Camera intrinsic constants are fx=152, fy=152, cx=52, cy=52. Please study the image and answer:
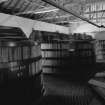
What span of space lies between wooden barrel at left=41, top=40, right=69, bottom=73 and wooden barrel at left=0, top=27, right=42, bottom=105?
229cm

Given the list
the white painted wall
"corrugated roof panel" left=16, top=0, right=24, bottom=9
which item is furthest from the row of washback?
"corrugated roof panel" left=16, top=0, right=24, bottom=9

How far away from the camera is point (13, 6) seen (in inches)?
395

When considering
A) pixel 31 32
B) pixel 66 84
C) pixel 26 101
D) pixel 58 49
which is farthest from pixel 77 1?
pixel 26 101

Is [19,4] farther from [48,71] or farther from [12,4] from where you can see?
[48,71]

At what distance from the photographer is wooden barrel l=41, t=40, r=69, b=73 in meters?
4.71

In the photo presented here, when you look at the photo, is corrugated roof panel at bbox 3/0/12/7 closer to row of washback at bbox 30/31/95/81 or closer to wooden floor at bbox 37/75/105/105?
row of washback at bbox 30/31/95/81

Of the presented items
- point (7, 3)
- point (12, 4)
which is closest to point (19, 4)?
point (12, 4)

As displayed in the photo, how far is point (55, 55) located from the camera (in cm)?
473

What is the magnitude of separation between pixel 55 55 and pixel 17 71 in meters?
2.74

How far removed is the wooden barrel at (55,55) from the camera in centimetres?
471

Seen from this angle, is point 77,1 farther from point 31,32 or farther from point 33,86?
point 33,86

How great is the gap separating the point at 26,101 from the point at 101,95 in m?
1.48

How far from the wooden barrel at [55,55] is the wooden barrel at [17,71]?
2.29 meters

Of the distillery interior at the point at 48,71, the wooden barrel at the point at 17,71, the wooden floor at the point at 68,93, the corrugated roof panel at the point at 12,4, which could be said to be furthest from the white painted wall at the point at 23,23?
the wooden barrel at the point at 17,71
